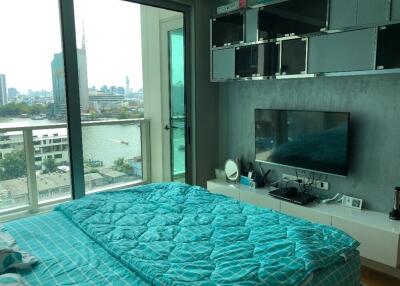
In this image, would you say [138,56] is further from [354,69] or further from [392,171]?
[392,171]

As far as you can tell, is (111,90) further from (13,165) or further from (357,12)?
(357,12)

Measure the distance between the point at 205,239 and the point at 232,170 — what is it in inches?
81.7

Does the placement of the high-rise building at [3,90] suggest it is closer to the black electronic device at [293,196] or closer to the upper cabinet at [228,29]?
the upper cabinet at [228,29]

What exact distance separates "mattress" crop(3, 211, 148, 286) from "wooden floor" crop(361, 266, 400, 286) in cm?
Answer: 201

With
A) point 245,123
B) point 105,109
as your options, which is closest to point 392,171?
point 245,123

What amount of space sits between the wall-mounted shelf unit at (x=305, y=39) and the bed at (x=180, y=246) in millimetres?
1366

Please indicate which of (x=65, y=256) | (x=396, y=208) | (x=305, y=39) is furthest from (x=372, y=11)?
(x=65, y=256)

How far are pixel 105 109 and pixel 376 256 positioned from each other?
3.31 meters

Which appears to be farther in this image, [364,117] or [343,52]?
[364,117]

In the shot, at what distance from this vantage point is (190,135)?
395cm

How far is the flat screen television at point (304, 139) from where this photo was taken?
2783mm

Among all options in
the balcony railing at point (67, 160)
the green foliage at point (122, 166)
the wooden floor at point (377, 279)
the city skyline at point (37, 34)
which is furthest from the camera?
the green foliage at point (122, 166)

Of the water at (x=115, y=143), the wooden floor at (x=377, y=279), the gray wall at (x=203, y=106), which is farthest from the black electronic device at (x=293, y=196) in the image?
the water at (x=115, y=143)

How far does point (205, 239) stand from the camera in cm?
170
